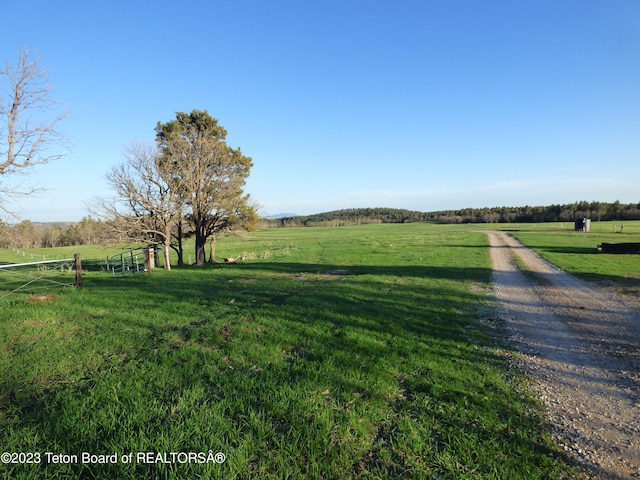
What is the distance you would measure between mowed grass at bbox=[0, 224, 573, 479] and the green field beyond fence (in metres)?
0.02

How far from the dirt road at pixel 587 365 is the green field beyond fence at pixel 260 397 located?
45cm

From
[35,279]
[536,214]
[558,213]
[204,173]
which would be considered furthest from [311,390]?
[536,214]

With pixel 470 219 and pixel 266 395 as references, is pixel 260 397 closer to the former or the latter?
pixel 266 395

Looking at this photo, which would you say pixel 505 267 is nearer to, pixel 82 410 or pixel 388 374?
pixel 388 374

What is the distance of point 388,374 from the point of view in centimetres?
561

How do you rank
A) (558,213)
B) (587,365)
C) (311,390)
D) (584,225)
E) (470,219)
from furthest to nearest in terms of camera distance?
1. (470,219)
2. (558,213)
3. (584,225)
4. (587,365)
5. (311,390)

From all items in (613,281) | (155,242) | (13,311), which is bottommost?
(613,281)

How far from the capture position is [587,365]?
6.32 metres

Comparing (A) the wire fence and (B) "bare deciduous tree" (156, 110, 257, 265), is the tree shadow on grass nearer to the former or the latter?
(A) the wire fence

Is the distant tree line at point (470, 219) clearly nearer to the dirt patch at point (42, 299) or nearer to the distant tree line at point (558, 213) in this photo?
the distant tree line at point (558, 213)

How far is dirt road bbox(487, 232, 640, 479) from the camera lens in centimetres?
393

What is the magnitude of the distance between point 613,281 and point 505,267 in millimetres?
6520

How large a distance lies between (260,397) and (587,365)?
6.56m

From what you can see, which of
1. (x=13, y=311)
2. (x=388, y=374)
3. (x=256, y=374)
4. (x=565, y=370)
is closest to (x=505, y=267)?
(x=565, y=370)
